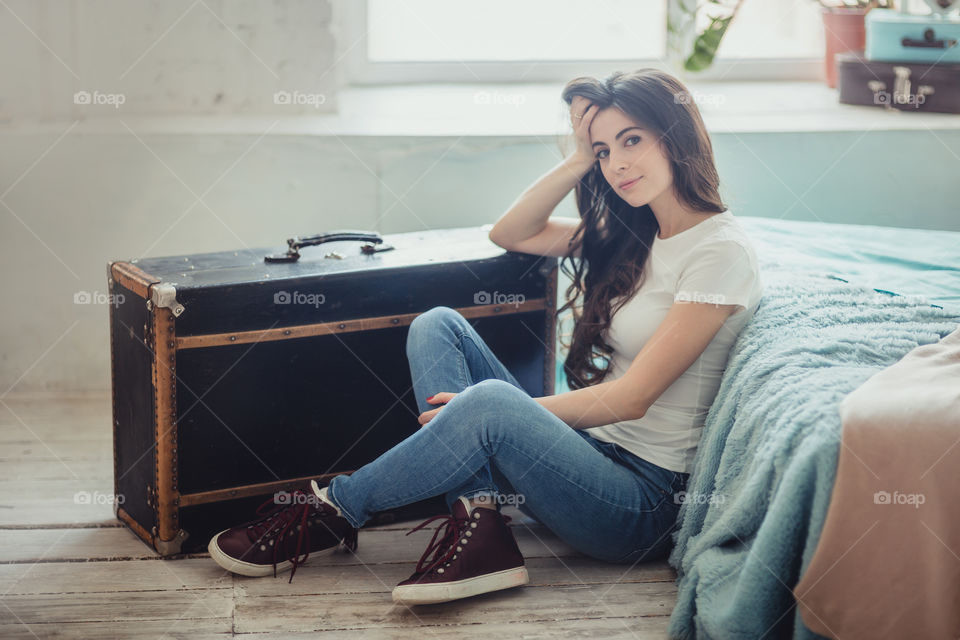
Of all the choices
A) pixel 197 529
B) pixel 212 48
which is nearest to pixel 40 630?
pixel 197 529

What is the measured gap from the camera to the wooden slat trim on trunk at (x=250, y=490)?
1826 mm

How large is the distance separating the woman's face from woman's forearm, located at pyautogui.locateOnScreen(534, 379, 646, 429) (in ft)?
1.07

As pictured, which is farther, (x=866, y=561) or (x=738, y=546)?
(x=738, y=546)

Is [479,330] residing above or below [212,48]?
below

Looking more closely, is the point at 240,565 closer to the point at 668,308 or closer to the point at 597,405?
the point at 597,405

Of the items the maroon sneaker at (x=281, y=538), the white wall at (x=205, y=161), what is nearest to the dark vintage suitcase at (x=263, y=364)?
the maroon sneaker at (x=281, y=538)

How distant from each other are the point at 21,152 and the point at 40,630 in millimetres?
1341

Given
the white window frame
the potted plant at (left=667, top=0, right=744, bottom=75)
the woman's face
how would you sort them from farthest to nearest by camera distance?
the white window frame
the potted plant at (left=667, top=0, right=744, bottom=75)
the woman's face

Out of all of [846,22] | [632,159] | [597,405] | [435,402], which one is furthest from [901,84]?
[435,402]

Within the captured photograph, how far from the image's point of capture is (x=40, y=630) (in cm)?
157

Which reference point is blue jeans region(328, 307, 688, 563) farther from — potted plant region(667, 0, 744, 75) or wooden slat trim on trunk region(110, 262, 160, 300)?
potted plant region(667, 0, 744, 75)

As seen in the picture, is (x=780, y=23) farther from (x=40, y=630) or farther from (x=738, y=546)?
(x=40, y=630)

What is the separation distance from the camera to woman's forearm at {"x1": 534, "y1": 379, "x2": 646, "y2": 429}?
63.3 inches

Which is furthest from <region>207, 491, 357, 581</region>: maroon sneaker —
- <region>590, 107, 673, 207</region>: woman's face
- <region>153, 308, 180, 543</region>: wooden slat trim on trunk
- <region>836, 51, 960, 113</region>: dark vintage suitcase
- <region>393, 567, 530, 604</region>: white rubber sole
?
<region>836, 51, 960, 113</region>: dark vintage suitcase
